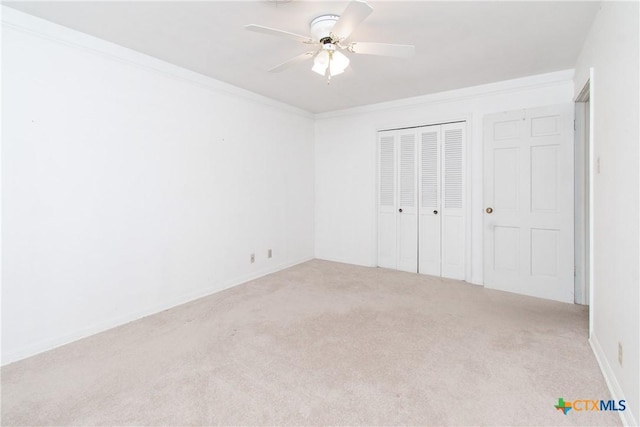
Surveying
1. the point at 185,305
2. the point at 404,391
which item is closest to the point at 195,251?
the point at 185,305

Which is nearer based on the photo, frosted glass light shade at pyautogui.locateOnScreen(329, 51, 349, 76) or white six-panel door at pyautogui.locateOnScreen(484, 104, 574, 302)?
frosted glass light shade at pyautogui.locateOnScreen(329, 51, 349, 76)

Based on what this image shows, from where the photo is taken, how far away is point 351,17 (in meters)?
1.86

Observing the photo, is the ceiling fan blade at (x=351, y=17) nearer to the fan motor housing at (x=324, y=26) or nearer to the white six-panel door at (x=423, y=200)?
the fan motor housing at (x=324, y=26)

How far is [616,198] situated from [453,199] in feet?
7.98

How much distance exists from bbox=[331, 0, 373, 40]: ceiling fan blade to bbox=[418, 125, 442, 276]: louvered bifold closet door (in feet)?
8.93

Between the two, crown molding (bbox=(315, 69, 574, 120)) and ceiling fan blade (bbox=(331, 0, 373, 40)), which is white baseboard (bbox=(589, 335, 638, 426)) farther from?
crown molding (bbox=(315, 69, 574, 120))

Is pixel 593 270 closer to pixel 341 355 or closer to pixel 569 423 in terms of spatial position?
pixel 569 423

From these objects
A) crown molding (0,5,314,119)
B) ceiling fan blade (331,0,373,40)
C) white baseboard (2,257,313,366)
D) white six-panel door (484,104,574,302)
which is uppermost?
crown molding (0,5,314,119)

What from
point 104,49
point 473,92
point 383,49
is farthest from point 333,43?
point 473,92

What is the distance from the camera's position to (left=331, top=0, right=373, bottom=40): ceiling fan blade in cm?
171

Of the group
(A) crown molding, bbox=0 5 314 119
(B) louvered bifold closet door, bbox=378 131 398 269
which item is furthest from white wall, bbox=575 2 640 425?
(A) crown molding, bbox=0 5 314 119

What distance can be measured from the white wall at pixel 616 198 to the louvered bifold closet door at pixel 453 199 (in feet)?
5.83

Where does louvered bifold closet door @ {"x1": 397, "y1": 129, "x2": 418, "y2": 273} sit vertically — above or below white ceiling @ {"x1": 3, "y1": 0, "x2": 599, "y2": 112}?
below

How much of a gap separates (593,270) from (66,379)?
3.78 m
